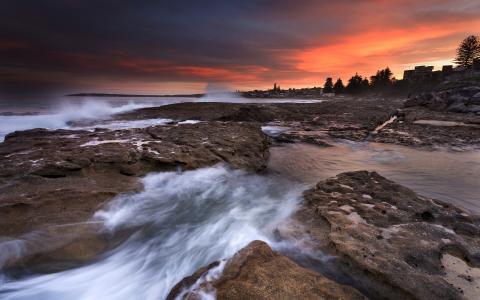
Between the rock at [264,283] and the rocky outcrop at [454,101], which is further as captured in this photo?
the rocky outcrop at [454,101]

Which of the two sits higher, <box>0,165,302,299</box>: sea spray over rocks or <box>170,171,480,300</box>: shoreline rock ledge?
<box>170,171,480,300</box>: shoreline rock ledge

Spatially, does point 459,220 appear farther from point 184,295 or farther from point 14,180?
point 14,180

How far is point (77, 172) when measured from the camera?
18.0 feet

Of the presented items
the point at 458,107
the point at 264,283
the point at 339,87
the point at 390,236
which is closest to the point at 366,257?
the point at 390,236

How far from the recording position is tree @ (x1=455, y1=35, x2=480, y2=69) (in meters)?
67.8

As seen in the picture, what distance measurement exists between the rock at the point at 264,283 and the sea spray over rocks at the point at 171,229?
97 centimetres

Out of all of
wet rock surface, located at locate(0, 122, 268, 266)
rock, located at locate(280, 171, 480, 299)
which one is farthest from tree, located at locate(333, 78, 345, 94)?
rock, located at locate(280, 171, 480, 299)

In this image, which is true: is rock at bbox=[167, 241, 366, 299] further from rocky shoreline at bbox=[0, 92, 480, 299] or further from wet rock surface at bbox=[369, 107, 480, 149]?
wet rock surface at bbox=[369, 107, 480, 149]

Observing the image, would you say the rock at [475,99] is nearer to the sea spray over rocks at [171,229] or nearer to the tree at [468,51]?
the sea spray over rocks at [171,229]

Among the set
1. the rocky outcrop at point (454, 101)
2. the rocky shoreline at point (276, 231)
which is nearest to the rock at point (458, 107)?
the rocky outcrop at point (454, 101)

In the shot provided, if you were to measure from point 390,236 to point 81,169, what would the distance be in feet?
18.8

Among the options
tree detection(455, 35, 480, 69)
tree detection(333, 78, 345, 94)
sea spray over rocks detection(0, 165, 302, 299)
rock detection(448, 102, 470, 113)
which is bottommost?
sea spray over rocks detection(0, 165, 302, 299)

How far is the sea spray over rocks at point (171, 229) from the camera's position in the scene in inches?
136

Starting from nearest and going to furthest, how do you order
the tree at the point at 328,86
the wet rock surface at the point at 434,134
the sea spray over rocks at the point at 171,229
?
the sea spray over rocks at the point at 171,229 → the wet rock surface at the point at 434,134 → the tree at the point at 328,86
